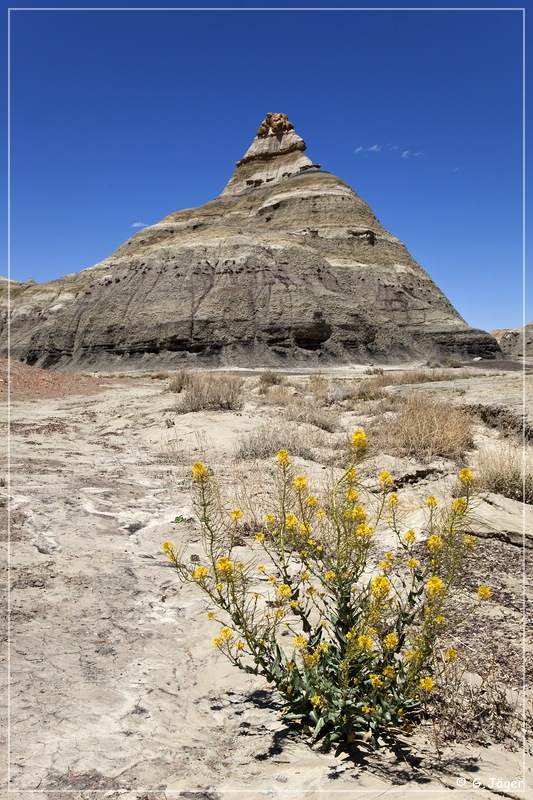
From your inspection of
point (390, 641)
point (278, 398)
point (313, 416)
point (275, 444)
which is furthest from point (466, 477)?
point (278, 398)

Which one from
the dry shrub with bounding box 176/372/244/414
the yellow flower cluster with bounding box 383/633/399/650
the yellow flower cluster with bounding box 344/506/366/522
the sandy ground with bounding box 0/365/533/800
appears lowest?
the sandy ground with bounding box 0/365/533/800

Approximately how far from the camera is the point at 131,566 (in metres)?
4.21

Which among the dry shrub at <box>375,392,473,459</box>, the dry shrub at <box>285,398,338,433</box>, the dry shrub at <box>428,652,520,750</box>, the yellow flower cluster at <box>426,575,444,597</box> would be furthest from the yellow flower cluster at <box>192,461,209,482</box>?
the dry shrub at <box>285,398,338,433</box>

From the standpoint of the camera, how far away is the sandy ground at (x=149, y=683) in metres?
2.00

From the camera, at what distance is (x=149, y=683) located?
2.74 metres

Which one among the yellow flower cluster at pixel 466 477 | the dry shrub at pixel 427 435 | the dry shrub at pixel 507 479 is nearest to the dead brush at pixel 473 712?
the yellow flower cluster at pixel 466 477

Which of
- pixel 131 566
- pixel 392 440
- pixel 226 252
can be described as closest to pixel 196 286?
pixel 226 252

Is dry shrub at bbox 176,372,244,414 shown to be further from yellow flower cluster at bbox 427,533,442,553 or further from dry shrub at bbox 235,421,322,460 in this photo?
yellow flower cluster at bbox 427,533,442,553

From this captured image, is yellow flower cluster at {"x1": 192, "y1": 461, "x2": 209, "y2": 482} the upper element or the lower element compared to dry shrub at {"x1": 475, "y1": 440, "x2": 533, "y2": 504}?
upper

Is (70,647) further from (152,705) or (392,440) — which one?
(392,440)

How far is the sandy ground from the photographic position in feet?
6.57

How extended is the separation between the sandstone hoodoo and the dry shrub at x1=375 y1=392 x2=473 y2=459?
3663cm

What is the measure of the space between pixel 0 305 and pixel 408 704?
8030 centimetres

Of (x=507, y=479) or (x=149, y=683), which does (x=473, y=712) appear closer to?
(x=149, y=683)
